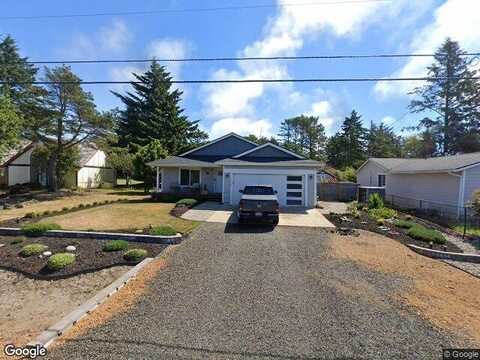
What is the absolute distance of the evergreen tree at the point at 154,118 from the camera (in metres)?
42.9

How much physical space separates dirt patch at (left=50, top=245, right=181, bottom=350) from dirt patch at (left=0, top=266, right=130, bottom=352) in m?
0.72

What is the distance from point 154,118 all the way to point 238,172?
2882 cm

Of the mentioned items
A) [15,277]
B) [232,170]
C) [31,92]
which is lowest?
[15,277]

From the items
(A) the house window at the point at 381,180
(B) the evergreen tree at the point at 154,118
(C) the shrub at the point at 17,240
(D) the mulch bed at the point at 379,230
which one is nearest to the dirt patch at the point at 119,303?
(C) the shrub at the point at 17,240

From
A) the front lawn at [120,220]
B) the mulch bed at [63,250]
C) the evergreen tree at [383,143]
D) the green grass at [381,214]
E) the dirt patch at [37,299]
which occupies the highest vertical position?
the evergreen tree at [383,143]

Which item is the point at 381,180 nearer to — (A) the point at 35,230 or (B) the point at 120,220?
(B) the point at 120,220

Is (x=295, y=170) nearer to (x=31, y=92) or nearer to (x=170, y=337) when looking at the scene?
(x=170, y=337)

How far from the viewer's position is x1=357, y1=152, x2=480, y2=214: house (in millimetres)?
16109

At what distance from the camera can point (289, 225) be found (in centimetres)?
1248

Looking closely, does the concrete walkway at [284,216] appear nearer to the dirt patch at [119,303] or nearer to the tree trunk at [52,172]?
the dirt patch at [119,303]

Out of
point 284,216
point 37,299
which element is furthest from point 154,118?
point 37,299

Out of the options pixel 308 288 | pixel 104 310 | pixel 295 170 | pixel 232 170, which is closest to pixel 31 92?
pixel 232 170

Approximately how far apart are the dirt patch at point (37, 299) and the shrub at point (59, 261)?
50cm

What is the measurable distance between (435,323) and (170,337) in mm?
4239
